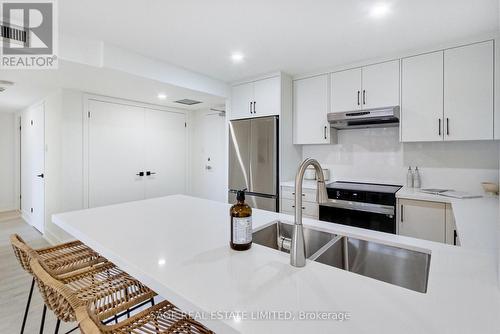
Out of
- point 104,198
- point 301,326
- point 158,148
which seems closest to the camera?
point 301,326

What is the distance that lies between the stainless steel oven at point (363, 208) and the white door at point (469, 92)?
841mm

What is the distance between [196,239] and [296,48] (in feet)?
7.21

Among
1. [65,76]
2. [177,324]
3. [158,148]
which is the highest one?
[65,76]

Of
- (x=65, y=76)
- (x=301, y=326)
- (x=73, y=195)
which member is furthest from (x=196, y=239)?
(x=73, y=195)

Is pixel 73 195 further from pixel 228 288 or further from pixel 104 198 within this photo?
pixel 228 288

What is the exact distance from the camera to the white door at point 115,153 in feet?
11.6

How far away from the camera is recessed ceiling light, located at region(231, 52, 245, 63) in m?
2.73

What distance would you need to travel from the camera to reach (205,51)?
2.65 m

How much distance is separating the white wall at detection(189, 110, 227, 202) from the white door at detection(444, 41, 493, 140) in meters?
3.12

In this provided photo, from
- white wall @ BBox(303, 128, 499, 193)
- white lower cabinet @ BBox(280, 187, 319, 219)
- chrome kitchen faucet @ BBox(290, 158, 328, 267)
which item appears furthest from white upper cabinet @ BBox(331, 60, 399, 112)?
chrome kitchen faucet @ BBox(290, 158, 328, 267)

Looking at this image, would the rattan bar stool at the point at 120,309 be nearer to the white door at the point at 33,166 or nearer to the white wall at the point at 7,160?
the white door at the point at 33,166

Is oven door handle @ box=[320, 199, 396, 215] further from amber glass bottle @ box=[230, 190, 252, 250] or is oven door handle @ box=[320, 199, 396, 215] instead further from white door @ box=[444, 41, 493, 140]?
amber glass bottle @ box=[230, 190, 252, 250]

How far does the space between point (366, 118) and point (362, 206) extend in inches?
36.6

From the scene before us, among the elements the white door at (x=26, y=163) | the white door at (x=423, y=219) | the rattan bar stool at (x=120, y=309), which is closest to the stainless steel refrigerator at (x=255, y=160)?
the white door at (x=423, y=219)
